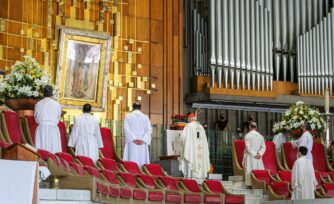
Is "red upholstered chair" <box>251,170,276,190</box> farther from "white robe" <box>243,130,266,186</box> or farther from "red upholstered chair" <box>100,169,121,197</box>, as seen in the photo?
"red upholstered chair" <box>100,169,121,197</box>

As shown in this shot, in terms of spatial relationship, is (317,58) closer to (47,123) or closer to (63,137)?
(63,137)

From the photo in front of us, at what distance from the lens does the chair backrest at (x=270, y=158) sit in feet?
53.2

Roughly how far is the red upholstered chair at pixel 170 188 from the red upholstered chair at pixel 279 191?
2066mm

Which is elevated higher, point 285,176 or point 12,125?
point 12,125

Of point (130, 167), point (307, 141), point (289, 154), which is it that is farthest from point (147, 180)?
point (289, 154)

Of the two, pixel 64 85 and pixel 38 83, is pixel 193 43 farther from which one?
pixel 38 83

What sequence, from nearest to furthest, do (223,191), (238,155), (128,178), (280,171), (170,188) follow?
(128,178)
(170,188)
(223,191)
(280,171)
(238,155)

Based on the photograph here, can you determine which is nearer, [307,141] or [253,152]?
[253,152]

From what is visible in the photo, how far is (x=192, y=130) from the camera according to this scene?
49.5ft

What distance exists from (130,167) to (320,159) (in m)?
5.54

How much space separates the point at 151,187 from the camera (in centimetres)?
1231

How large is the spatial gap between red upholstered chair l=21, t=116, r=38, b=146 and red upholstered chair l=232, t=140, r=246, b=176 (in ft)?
14.2

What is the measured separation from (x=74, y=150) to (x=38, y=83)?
1.35 meters

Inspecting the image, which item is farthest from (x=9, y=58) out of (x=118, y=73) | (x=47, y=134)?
(x=47, y=134)
